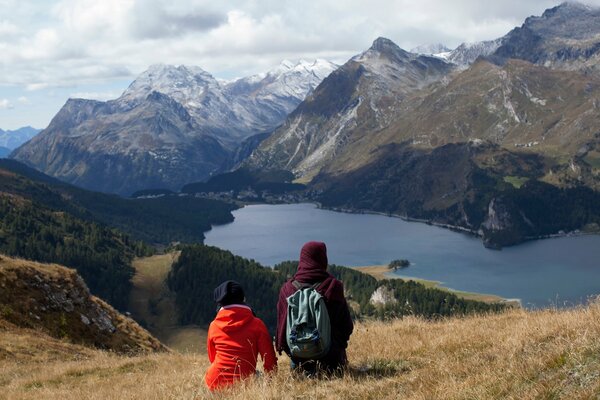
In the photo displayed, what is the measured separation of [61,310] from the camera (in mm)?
34938

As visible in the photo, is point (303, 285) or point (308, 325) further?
point (303, 285)

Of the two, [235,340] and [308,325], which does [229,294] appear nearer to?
[235,340]

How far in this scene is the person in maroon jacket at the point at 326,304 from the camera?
12828 millimetres

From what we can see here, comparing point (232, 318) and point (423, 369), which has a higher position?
point (232, 318)

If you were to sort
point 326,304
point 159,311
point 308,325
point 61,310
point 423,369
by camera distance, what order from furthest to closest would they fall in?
1. point 159,311
2. point 61,310
3. point 326,304
4. point 423,369
5. point 308,325

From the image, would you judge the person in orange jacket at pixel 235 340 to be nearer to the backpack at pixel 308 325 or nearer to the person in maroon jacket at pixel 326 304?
the person in maroon jacket at pixel 326 304

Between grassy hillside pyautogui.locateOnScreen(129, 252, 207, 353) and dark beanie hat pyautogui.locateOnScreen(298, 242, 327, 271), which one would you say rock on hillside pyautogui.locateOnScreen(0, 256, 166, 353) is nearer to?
dark beanie hat pyautogui.locateOnScreen(298, 242, 327, 271)

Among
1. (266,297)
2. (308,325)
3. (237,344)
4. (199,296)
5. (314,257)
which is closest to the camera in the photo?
(308,325)

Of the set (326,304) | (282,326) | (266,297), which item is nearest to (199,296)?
(266,297)

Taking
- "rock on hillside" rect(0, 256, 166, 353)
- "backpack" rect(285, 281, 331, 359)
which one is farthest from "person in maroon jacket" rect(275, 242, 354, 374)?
"rock on hillside" rect(0, 256, 166, 353)

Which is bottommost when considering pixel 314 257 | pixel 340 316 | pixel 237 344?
pixel 237 344

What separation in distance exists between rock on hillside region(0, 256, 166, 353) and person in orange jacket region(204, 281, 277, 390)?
73.4 feet

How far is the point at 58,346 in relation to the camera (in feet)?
95.0

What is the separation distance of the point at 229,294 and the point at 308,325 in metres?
1.95
